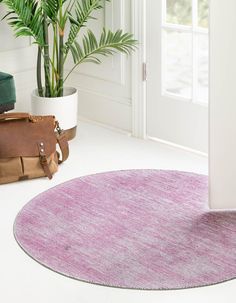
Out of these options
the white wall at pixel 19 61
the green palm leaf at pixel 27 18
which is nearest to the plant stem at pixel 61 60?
the green palm leaf at pixel 27 18

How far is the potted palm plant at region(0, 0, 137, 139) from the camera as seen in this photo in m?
3.77

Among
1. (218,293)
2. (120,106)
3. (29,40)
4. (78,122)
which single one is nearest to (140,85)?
(120,106)

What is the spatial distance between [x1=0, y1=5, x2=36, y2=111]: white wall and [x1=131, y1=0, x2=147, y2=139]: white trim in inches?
29.4

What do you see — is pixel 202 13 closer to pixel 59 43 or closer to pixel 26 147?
pixel 59 43

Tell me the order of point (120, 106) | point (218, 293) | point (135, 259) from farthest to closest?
point (120, 106) → point (135, 259) → point (218, 293)

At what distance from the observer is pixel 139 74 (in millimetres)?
3988

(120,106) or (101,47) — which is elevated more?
(101,47)

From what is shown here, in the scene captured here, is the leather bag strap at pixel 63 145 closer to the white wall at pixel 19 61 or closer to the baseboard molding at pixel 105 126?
the baseboard molding at pixel 105 126

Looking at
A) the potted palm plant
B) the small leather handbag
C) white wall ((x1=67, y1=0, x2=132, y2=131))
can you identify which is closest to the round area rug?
the small leather handbag

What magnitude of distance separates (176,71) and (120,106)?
46 centimetres

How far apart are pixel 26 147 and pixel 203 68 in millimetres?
951

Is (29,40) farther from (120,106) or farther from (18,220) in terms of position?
(18,220)

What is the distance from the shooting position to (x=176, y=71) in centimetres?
383

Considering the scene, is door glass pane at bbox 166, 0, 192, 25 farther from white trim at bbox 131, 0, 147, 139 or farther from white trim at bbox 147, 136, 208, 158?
white trim at bbox 147, 136, 208, 158
